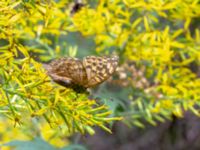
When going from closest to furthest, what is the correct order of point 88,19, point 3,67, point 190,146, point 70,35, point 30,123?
point 3,67
point 88,19
point 30,123
point 70,35
point 190,146

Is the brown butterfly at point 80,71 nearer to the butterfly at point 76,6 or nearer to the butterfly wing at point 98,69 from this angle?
the butterfly wing at point 98,69

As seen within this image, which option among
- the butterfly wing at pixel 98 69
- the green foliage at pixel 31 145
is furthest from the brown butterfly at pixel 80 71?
→ the green foliage at pixel 31 145

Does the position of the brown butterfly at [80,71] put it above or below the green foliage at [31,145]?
above

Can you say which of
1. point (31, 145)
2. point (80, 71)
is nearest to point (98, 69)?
point (80, 71)

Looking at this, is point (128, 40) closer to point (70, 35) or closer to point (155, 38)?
point (155, 38)

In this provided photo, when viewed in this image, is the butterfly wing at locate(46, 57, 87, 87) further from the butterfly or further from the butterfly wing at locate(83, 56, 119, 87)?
the butterfly

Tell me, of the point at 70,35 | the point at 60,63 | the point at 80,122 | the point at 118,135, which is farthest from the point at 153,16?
the point at 118,135

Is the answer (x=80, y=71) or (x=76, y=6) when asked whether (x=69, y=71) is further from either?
(x=76, y=6)

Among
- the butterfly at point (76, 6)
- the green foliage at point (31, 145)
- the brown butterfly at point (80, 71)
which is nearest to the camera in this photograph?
the brown butterfly at point (80, 71)
